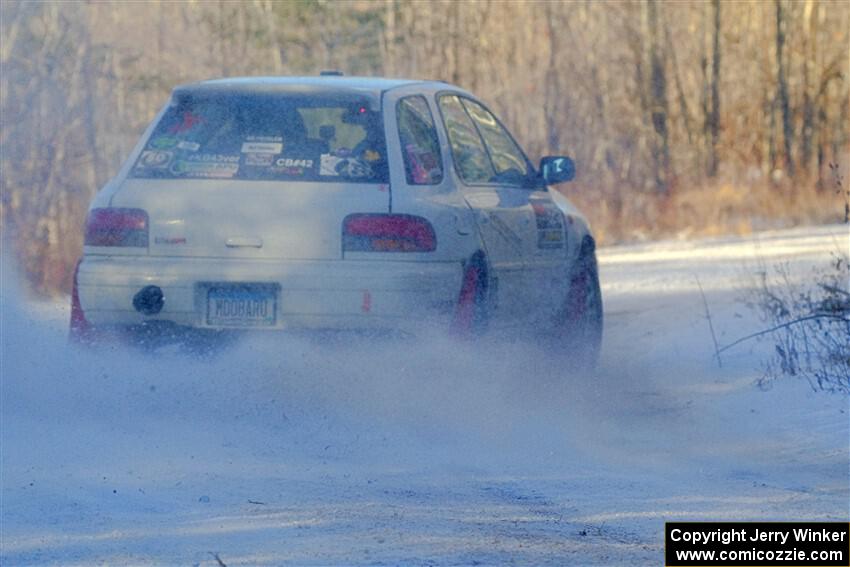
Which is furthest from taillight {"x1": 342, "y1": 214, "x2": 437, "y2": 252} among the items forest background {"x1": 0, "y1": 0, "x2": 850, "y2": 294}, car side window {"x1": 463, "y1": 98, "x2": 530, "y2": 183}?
forest background {"x1": 0, "y1": 0, "x2": 850, "y2": 294}

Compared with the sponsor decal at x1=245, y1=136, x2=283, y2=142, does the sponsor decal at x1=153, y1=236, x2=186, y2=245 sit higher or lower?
lower

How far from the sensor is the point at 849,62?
33.9 metres

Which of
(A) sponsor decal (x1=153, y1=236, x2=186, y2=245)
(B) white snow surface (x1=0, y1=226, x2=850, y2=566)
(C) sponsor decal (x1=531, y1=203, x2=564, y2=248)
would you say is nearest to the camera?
(B) white snow surface (x1=0, y1=226, x2=850, y2=566)

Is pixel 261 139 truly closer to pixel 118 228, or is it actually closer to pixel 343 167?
pixel 343 167

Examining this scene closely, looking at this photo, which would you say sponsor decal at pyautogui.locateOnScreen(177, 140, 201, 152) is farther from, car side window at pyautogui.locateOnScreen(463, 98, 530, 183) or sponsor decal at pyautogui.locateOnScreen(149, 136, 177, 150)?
car side window at pyautogui.locateOnScreen(463, 98, 530, 183)

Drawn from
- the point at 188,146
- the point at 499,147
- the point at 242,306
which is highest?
the point at 188,146

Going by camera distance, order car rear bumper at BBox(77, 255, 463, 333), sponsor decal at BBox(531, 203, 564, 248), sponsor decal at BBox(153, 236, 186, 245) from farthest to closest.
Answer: sponsor decal at BBox(531, 203, 564, 248) < sponsor decal at BBox(153, 236, 186, 245) < car rear bumper at BBox(77, 255, 463, 333)

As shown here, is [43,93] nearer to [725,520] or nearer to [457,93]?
[457,93]

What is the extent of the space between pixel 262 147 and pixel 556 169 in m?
2.26

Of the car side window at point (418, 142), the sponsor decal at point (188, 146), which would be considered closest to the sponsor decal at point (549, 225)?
the car side window at point (418, 142)

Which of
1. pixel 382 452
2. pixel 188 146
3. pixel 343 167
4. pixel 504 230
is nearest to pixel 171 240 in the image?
pixel 188 146

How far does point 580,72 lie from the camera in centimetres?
3641

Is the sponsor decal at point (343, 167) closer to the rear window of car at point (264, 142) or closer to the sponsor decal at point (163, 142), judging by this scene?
the rear window of car at point (264, 142)

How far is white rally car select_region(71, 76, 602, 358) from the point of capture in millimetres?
7449
